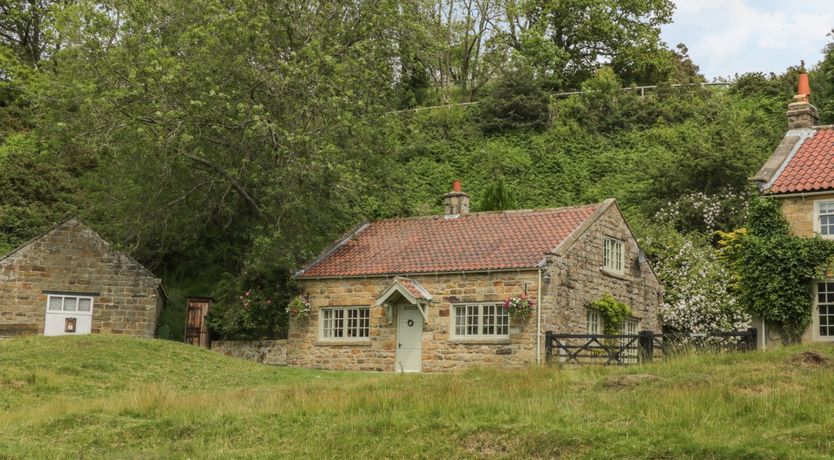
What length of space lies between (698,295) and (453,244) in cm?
926

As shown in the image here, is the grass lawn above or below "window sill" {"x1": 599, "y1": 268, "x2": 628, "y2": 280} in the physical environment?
below

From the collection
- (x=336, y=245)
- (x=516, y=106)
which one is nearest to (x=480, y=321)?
(x=336, y=245)

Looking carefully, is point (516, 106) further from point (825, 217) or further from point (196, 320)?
point (825, 217)

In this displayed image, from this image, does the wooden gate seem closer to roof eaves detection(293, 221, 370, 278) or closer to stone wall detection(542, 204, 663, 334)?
roof eaves detection(293, 221, 370, 278)

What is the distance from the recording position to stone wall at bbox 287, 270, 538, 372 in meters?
28.3

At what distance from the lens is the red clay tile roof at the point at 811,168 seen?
1053 inches

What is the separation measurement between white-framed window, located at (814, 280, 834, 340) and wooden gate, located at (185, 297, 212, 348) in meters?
22.3

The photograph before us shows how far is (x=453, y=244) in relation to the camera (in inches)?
1232

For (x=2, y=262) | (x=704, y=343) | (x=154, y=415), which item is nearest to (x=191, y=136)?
(x=2, y=262)

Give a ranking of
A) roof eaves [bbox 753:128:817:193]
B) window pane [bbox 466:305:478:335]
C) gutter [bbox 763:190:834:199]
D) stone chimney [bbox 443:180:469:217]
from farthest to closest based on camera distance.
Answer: stone chimney [bbox 443:180:469:217] → window pane [bbox 466:305:478:335] → roof eaves [bbox 753:128:817:193] → gutter [bbox 763:190:834:199]

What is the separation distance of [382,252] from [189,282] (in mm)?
12866

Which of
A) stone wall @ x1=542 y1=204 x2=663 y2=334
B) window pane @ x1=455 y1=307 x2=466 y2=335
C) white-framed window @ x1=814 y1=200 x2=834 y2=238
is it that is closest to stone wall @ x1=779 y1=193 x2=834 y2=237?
white-framed window @ x1=814 y1=200 x2=834 y2=238

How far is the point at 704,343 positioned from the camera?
25.5 m

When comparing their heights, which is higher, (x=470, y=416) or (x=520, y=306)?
(x=520, y=306)
